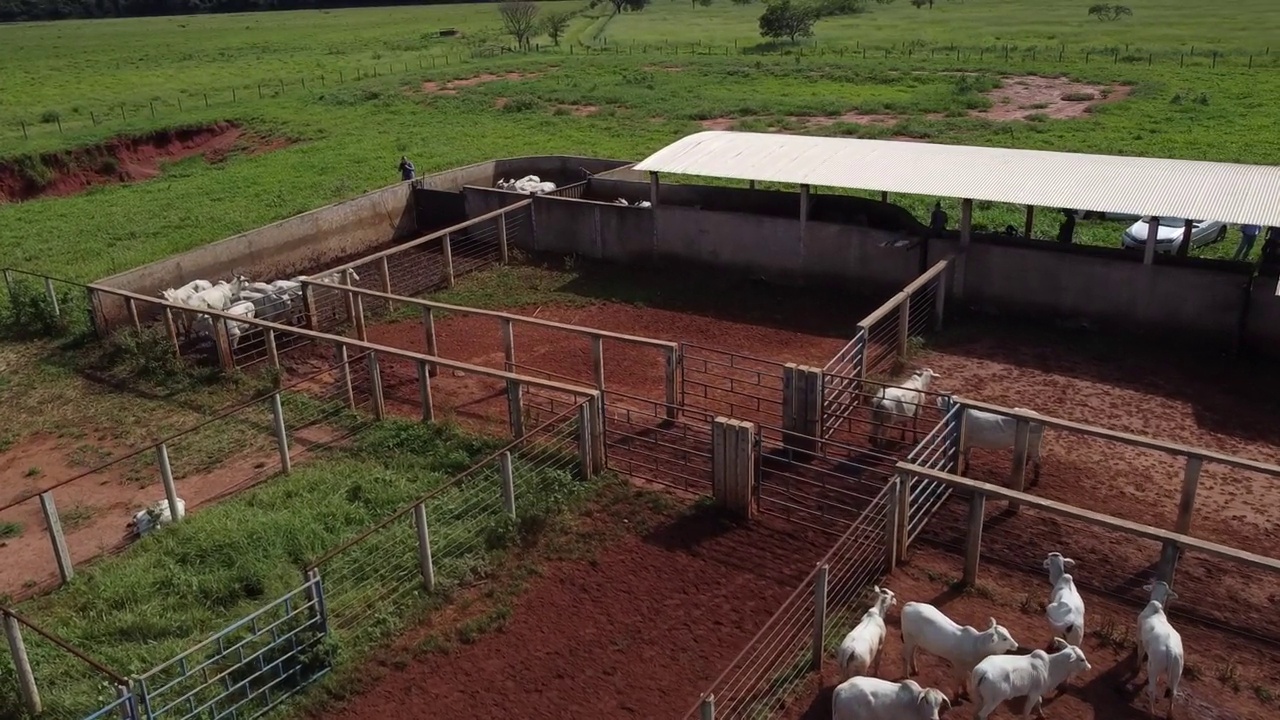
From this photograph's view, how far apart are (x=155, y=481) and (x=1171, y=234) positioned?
63.0ft

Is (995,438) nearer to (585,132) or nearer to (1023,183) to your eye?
(1023,183)

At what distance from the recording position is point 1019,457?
1112 centimetres

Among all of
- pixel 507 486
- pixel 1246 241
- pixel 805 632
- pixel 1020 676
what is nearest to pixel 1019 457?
pixel 805 632

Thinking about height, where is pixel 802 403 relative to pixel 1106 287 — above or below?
below

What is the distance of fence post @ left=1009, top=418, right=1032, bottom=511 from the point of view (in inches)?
432

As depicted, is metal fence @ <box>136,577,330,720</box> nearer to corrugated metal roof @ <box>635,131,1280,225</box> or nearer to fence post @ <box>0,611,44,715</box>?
fence post @ <box>0,611,44,715</box>

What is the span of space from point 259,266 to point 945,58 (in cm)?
3883

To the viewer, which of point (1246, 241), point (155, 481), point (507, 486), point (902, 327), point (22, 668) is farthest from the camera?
point (1246, 241)

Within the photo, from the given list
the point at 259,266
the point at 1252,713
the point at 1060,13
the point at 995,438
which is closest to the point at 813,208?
the point at 995,438

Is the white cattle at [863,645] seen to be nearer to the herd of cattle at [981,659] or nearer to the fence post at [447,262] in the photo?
the herd of cattle at [981,659]

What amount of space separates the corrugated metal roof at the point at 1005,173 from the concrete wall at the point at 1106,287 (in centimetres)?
92

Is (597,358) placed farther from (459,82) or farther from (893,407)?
(459,82)

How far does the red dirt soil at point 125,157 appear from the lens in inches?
1208

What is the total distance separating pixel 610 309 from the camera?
61.5ft
